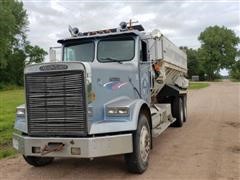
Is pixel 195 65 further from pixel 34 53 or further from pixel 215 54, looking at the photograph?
pixel 34 53

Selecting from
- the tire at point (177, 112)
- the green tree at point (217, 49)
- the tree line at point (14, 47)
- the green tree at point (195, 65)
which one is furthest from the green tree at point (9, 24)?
the tire at point (177, 112)

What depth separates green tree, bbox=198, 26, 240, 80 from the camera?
9740cm

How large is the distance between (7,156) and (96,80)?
3.48 m

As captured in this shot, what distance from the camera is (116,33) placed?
28.5ft

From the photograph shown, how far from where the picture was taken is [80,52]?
9.06m

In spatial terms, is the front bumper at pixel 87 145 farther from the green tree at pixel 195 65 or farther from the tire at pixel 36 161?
the green tree at pixel 195 65

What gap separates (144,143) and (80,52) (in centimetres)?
278

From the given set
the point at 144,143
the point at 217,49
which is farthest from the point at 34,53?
the point at 144,143

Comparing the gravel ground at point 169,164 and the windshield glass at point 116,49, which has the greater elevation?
the windshield glass at point 116,49

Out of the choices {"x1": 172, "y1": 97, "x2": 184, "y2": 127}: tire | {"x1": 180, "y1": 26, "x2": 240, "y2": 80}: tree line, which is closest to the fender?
{"x1": 172, "y1": 97, "x2": 184, "y2": 127}: tire

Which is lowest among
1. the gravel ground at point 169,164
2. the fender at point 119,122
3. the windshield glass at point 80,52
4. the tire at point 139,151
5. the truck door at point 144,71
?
the gravel ground at point 169,164

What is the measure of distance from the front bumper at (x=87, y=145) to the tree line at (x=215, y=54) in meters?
86.9

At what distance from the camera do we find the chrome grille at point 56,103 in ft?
21.8

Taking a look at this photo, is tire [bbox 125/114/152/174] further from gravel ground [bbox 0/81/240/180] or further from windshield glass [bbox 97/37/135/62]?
windshield glass [bbox 97/37/135/62]
